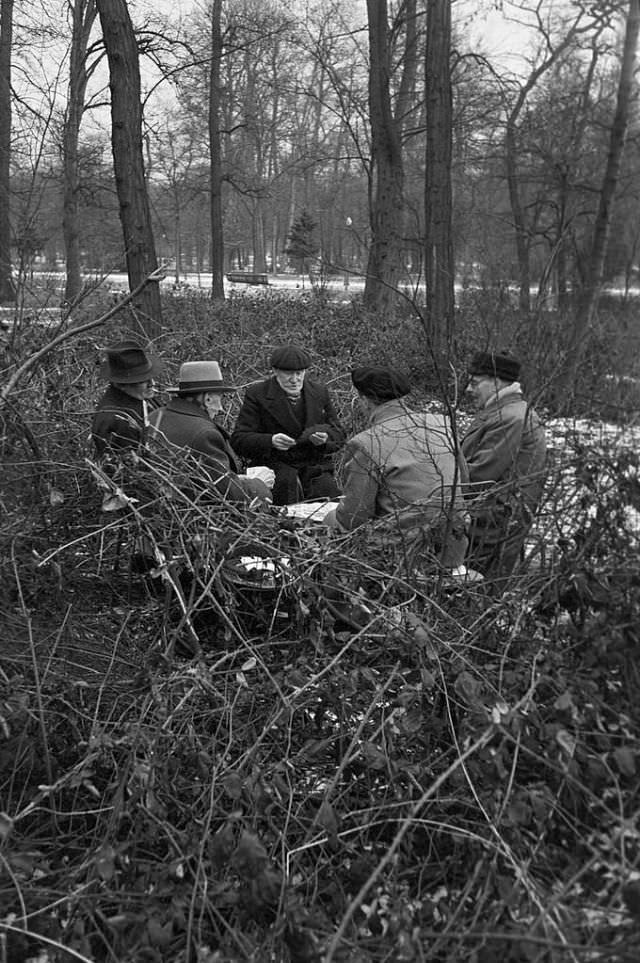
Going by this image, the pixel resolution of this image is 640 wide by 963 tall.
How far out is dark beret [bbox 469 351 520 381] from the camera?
13.9 feet

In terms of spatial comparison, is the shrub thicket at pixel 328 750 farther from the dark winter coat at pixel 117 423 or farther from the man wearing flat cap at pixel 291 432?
the man wearing flat cap at pixel 291 432

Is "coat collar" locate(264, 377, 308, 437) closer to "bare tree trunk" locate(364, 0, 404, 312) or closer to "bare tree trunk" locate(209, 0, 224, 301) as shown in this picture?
"bare tree trunk" locate(364, 0, 404, 312)

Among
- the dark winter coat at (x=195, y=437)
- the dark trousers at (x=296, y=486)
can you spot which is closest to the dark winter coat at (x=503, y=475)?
the dark winter coat at (x=195, y=437)

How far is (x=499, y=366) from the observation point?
425cm

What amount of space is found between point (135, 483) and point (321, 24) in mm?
16879

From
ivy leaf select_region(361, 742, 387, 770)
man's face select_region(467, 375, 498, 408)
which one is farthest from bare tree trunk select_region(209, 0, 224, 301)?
ivy leaf select_region(361, 742, 387, 770)

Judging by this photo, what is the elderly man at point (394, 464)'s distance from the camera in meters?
3.30

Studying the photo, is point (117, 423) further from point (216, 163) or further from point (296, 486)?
point (216, 163)

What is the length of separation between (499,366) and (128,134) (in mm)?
6325

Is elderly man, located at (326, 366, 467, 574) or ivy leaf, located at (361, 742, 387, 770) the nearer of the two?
ivy leaf, located at (361, 742, 387, 770)

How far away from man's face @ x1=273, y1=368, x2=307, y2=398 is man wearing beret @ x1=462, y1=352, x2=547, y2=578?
1.26 meters

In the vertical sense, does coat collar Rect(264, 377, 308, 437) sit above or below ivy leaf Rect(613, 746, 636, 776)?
above

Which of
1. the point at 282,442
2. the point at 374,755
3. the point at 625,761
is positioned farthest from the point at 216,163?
the point at 625,761

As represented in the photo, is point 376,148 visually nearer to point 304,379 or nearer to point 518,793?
point 304,379
